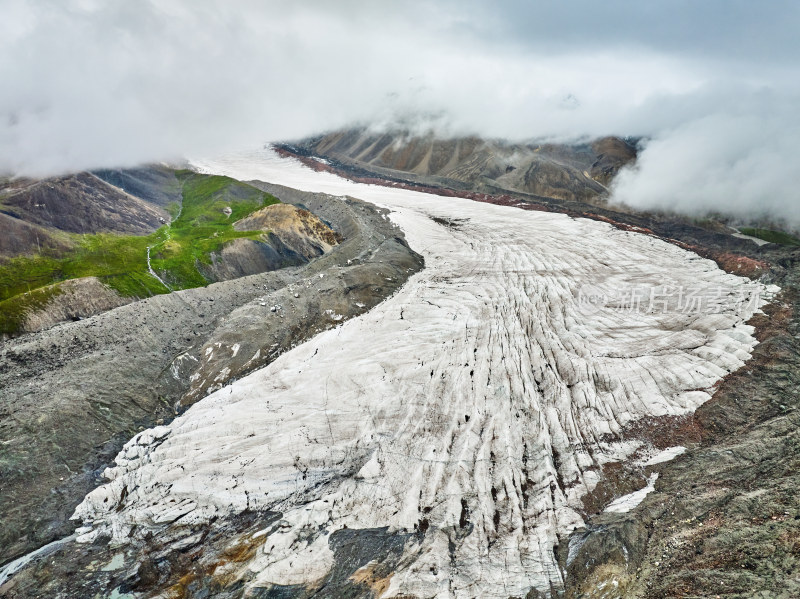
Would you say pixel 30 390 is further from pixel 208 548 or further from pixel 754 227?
pixel 754 227

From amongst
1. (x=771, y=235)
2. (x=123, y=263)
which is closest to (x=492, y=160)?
(x=771, y=235)

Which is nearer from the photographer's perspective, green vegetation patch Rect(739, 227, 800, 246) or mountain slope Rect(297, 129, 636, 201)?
green vegetation patch Rect(739, 227, 800, 246)

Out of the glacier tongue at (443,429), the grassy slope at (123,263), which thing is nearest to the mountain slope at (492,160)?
the grassy slope at (123,263)

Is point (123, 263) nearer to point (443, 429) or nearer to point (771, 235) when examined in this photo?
point (443, 429)

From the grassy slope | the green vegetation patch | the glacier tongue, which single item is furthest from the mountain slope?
the glacier tongue

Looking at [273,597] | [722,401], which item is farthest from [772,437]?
[273,597]

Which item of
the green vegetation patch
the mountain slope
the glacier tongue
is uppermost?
the mountain slope

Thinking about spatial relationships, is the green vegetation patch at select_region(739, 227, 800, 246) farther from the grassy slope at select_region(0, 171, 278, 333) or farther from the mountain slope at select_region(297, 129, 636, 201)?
the grassy slope at select_region(0, 171, 278, 333)
